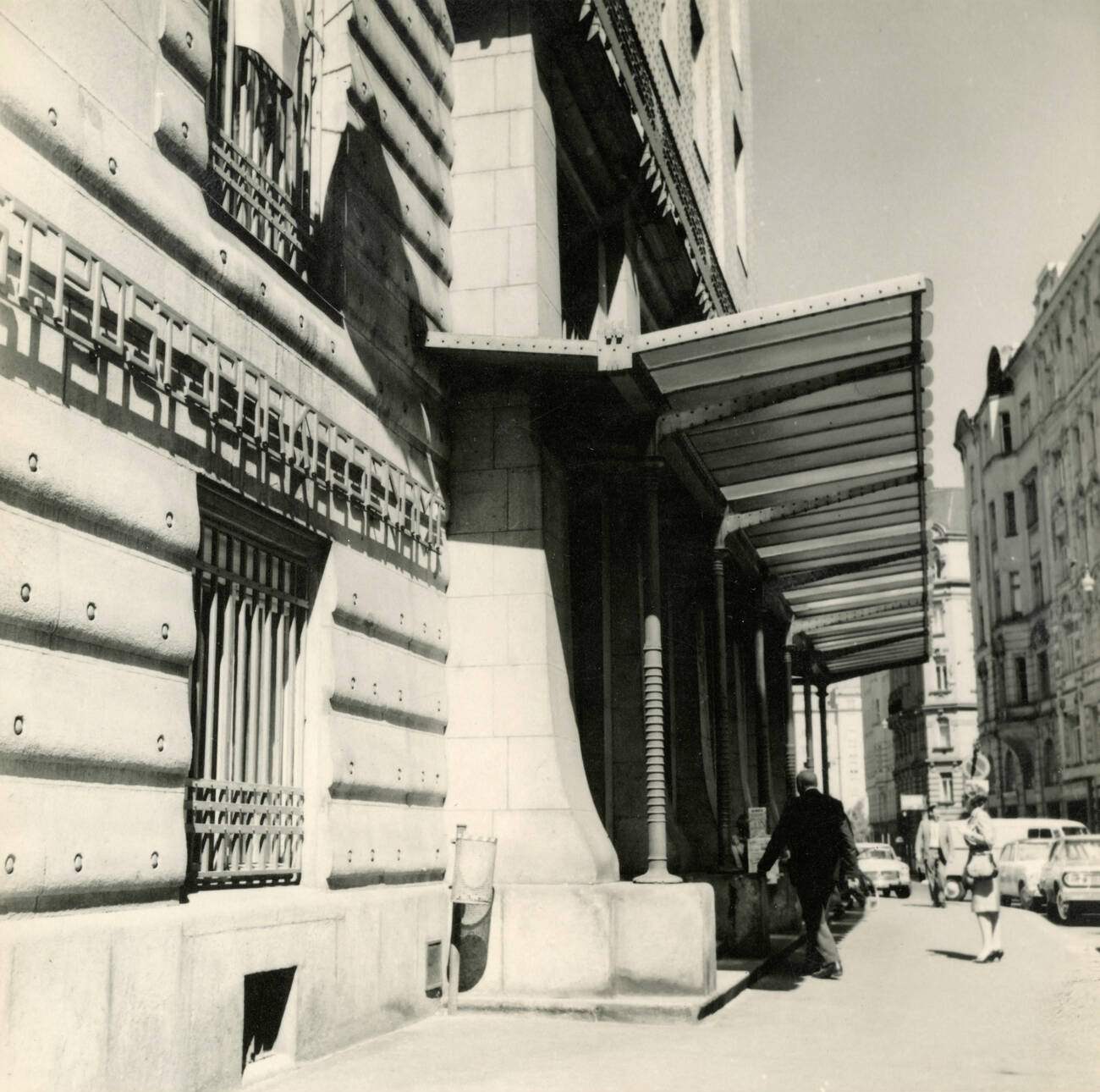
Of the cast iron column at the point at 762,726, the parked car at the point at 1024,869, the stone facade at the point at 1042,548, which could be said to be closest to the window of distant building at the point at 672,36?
the cast iron column at the point at 762,726

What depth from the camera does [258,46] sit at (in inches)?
348

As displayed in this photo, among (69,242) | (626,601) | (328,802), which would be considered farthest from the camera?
(626,601)

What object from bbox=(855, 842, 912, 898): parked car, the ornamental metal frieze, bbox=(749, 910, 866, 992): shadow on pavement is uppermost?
the ornamental metal frieze

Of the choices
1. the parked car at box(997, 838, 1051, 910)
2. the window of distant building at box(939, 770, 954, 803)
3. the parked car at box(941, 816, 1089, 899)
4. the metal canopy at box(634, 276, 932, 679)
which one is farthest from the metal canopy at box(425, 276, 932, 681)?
the window of distant building at box(939, 770, 954, 803)

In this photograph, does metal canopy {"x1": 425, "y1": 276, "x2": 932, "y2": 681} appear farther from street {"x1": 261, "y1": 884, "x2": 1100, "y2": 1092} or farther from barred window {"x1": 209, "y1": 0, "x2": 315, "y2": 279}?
street {"x1": 261, "y1": 884, "x2": 1100, "y2": 1092}

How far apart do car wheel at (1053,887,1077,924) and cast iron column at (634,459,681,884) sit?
14.6 meters

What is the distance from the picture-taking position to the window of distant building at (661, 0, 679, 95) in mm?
19188

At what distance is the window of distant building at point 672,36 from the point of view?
19.2 meters

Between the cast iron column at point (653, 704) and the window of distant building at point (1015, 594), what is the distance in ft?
209

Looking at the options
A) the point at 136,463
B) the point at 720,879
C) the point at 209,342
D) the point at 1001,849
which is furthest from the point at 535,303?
the point at 1001,849

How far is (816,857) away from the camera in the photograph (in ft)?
43.3

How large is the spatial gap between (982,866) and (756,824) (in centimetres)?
240

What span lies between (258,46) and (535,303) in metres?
3.44

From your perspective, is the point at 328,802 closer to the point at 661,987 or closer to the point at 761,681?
the point at 661,987
